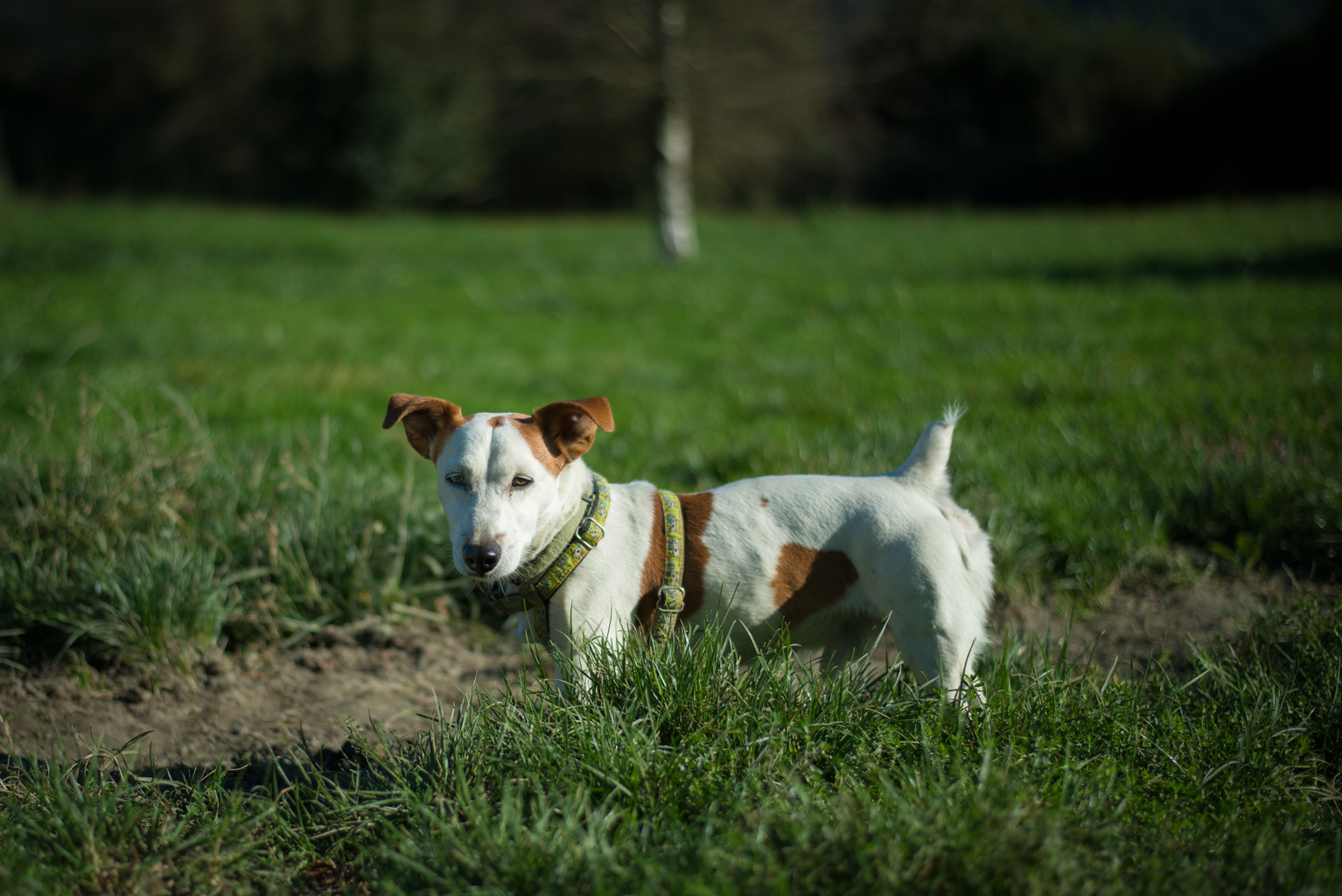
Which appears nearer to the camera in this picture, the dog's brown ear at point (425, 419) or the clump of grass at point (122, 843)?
the clump of grass at point (122, 843)

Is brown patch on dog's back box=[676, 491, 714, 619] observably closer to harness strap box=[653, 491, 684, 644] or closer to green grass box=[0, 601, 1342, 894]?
harness strap box=[653, 491, 684, 644]

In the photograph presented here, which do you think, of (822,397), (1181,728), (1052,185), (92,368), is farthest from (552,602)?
(1052,185)

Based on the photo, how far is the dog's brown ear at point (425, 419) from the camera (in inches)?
91.3

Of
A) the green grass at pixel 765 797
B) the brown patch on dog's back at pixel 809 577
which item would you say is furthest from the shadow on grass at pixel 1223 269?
the brown patch on dog's back at pixel 809 577

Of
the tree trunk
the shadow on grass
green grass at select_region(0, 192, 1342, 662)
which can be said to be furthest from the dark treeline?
green grass at select_region(0, 192, 1342, 662)

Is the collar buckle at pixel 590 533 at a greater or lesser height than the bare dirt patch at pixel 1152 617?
greater

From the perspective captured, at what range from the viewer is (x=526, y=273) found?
12406mm

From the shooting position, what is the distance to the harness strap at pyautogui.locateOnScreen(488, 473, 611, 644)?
2.27 meters

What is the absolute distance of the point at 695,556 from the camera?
2.37 m

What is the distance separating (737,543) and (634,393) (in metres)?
3.63

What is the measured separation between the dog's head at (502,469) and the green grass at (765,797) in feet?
1.34

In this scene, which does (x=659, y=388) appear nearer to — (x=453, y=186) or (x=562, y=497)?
(x=562, y=497)

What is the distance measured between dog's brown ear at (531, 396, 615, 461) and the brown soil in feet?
2.05

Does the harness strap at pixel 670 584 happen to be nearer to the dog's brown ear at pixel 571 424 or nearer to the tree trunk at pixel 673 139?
the dog's brown ear at pixel 571 424
